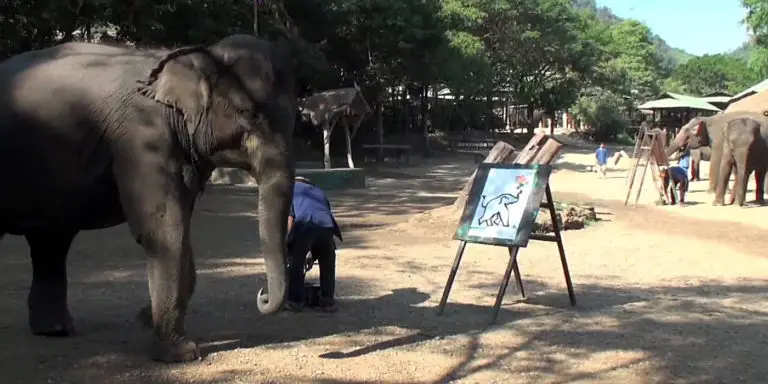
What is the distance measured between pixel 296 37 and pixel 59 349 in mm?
21331

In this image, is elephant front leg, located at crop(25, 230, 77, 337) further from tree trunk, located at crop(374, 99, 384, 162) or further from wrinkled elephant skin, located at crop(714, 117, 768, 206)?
tree trunk, located at crop(374, 99, 384, 162)

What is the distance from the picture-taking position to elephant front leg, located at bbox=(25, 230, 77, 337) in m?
6.65

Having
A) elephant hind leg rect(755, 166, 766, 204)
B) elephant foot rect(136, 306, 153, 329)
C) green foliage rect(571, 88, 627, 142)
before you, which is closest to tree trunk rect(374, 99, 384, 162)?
elephant hind leg rect(755, 166, 766, 204)

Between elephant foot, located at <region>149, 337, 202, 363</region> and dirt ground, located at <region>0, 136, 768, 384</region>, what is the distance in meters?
0.09

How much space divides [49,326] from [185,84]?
7.82ft

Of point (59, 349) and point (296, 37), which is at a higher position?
point (296, 37)

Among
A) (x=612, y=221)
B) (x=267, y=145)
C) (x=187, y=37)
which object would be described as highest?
(x=187, y=37)

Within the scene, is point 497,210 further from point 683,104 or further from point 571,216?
point 683,104

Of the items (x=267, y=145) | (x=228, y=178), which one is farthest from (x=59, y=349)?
(x=228, y=178)

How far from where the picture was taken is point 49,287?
676 centimetres

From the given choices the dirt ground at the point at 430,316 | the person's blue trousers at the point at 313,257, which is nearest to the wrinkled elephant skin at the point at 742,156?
the dirt ground at the point at 430,316

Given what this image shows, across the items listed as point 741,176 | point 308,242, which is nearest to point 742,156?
point 741,176

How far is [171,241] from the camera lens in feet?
19.3

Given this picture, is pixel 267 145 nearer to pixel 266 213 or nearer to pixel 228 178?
pixel 266 213
